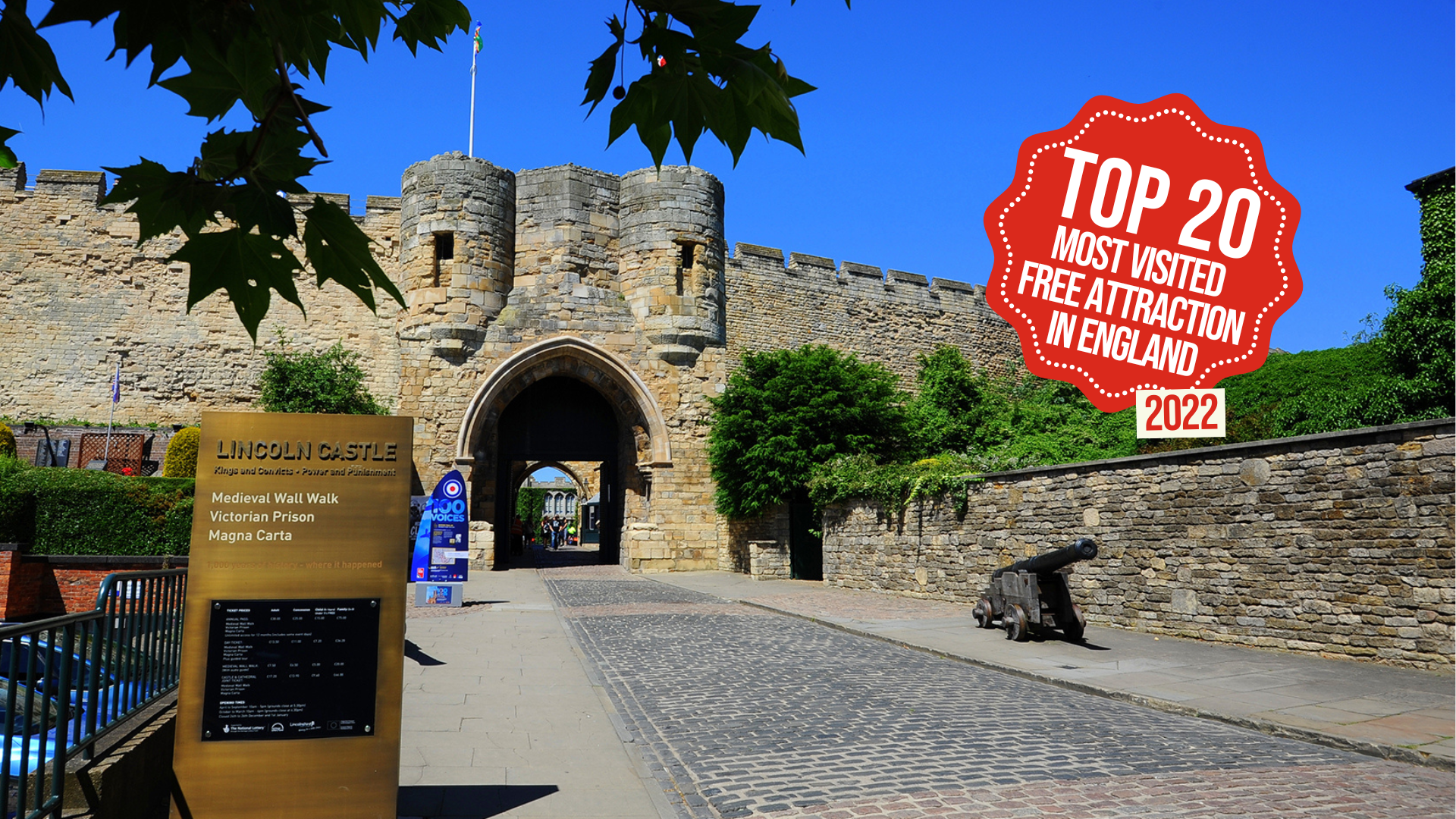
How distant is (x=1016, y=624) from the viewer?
8836mm

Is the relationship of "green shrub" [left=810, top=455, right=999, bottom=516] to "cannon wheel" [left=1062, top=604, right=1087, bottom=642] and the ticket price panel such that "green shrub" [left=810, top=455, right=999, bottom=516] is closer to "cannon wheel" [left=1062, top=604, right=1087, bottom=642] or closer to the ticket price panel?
"cannon wheel" [left=1062, top=604, right=1087, bottom=642]

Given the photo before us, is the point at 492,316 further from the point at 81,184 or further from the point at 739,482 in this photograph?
the point at 81,184

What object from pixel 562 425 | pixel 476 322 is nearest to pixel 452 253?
pixel 476 322

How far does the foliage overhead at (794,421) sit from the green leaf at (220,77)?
659 inches

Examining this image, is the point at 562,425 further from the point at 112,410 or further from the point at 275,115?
the point at 275,115

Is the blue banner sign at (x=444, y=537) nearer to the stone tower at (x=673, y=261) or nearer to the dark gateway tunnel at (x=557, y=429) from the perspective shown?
the dark gateway tunnel at (x=557, y=429)

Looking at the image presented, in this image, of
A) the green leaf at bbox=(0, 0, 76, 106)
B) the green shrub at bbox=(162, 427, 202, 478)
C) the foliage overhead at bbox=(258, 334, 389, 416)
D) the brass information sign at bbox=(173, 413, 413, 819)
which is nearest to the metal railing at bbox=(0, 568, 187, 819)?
the brass information sign at bbox=(173, 413, 413, 819)

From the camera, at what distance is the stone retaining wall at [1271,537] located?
22.6 ft

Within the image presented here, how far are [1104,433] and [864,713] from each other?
15.8m

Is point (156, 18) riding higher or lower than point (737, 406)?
lower

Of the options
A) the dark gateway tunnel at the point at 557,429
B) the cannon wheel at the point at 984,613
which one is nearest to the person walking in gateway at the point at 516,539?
the dark gateway tunnel at the point at 557,429

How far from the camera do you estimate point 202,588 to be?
3303mm

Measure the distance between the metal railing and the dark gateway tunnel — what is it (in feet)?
57.8

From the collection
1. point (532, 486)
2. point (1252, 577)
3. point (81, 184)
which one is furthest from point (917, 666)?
point (532, 486)
